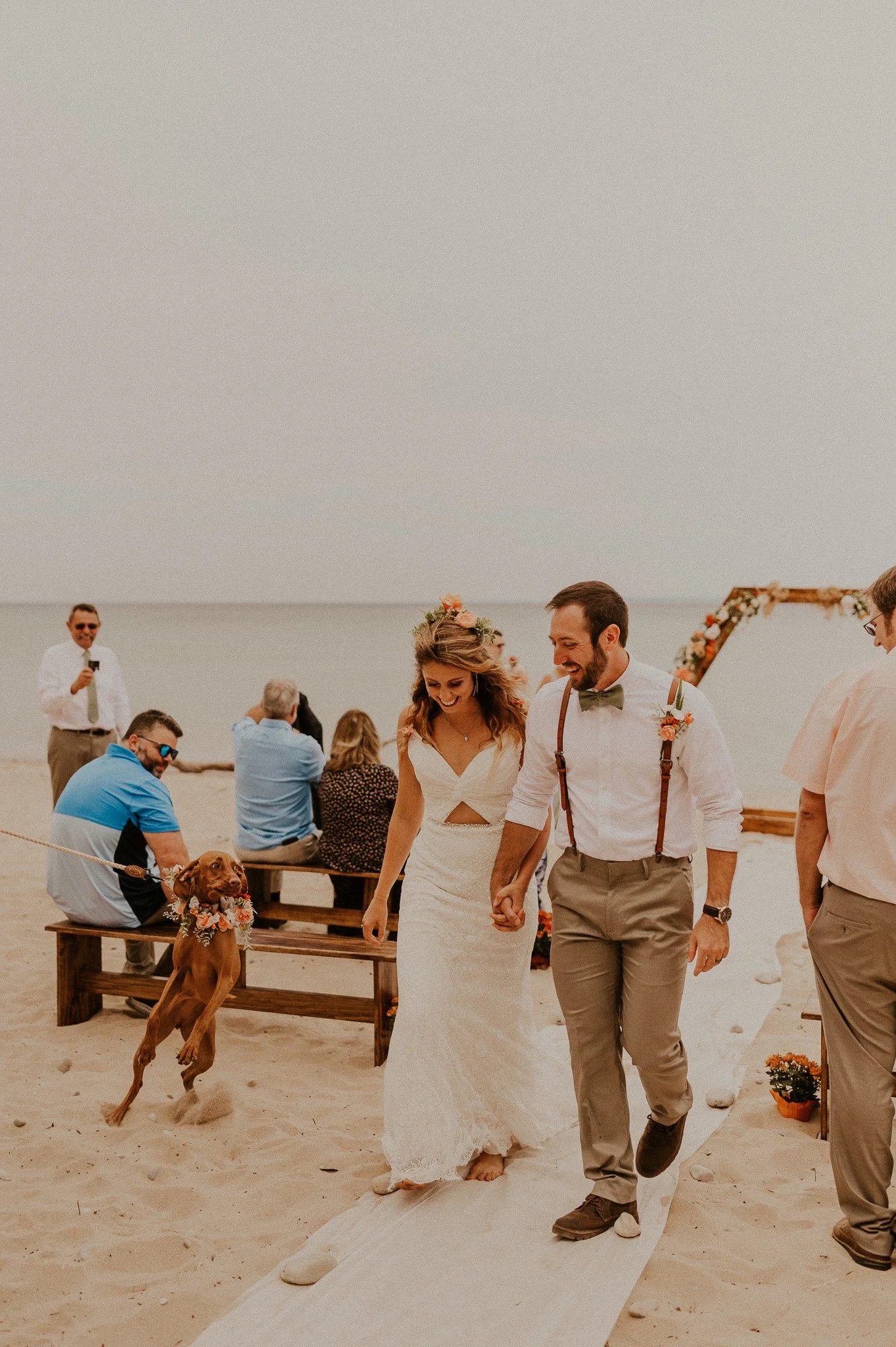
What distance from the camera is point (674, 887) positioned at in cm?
338

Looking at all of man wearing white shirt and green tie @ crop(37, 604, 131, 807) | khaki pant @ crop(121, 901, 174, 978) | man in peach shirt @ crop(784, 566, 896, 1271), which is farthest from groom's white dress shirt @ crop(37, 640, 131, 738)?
man in peach shirt @ crop(784, 566, 896, 1271)

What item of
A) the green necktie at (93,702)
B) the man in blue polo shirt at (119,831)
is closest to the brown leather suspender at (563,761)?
the man in blue polo shirt at (119,831)

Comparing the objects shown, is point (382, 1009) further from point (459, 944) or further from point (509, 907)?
point (509, 907)

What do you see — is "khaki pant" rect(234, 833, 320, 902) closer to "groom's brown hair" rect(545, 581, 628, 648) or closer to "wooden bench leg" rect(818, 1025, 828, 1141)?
"wooden bench leg" rect(818, 1025, 828, 1141)

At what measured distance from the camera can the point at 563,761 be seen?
11.5 ft

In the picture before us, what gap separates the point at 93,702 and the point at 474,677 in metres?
5.14

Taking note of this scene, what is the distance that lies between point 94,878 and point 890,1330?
387 cm

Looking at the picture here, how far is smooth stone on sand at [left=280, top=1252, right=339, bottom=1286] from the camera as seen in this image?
10.5ft

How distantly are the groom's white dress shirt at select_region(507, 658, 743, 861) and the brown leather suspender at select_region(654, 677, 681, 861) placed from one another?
2cm


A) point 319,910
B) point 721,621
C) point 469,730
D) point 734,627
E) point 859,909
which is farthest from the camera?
point 734,627

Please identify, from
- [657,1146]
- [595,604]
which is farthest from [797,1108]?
[595,604]

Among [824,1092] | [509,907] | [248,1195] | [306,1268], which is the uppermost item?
[509,907]

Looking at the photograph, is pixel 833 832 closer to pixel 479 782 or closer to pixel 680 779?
pixel 680 779

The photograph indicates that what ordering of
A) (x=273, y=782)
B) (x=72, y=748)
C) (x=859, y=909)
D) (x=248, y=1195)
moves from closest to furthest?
(x=859, y=909) → (x=248, y=1195) → (x=273, y=782) → (x=72, y=748)
